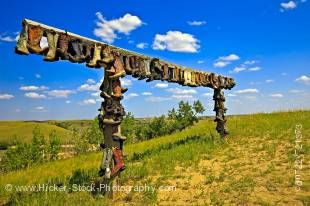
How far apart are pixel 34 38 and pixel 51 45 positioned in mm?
464

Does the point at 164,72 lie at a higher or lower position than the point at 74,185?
higher

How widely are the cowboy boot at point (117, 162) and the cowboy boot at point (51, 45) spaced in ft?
9.57

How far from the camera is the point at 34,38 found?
734cm

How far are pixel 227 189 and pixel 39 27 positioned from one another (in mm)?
6057

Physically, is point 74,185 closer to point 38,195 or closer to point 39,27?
point 38,195

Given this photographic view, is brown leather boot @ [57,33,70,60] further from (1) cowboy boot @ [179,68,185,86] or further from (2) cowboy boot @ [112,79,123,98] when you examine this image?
(1) cowboy boot @ [179,68,185,86]

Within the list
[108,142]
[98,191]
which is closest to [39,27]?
[108,142]

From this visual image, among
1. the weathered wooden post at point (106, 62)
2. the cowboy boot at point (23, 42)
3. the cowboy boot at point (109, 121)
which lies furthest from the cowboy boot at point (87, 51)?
the cowboy boot at point (23, 42)

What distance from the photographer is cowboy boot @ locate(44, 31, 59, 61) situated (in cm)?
763

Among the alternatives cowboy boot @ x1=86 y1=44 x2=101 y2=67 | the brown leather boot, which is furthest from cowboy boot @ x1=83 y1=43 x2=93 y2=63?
the brown leather boot

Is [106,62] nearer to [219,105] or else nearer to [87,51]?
[87,51]

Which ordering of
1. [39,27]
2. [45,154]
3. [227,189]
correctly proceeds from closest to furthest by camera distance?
[39,27] → [227,189] → [45,154]

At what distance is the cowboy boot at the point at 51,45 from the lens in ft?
25.0

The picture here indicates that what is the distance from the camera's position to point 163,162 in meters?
12.3
